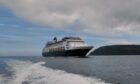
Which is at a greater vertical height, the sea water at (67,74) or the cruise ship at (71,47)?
the cruise ship at (71,47)

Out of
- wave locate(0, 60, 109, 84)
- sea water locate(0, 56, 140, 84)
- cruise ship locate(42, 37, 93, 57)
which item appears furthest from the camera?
cruise ship locate(42, 37, 93, 57)

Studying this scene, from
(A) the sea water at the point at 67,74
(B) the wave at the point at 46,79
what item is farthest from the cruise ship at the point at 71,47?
(B) the wave at the point at 46,79

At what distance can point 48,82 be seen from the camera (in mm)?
22375

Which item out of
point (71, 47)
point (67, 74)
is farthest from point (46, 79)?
point (71, 47)

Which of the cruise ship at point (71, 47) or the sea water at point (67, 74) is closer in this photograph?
the sea water at point (67, 74)

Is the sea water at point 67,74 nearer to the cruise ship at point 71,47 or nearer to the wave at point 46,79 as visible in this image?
the wave at point 46,79

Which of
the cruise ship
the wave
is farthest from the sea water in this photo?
the cruise ship

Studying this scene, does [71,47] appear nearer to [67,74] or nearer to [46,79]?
[67,74]

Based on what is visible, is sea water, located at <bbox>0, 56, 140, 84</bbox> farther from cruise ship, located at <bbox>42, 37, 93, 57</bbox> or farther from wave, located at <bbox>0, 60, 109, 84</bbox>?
cruise ship, located at <bbox>42, 37, 93, 57</bbox>

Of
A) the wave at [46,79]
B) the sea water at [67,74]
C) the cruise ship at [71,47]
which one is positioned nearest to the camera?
the wave at [46,79]

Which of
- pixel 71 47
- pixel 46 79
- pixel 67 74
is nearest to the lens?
pixel 46 79

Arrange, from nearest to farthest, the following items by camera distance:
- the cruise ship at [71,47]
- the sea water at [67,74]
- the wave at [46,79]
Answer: the wave at [46,79]
the sea water at [67,74]
the cruise ship at [71,47]

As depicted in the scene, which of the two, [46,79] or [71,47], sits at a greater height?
[71,47]

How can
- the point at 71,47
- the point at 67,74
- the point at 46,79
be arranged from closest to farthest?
1. the point at 46,79
2. the point at 67,74
3. the point at 71,47
